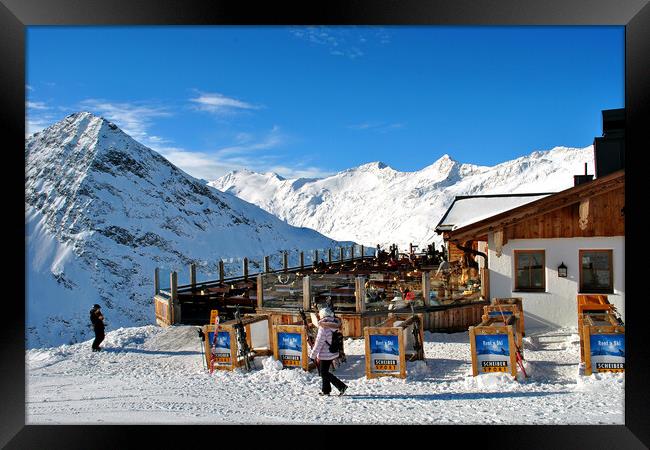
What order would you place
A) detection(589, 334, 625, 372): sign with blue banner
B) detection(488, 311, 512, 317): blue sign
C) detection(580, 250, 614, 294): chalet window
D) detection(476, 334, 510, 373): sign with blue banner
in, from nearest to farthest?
detection(589, 334, 625, 372): sign with blue banner
detection(476, 334, 510, 373): sign with blue banner
detection(488, 311, 512, 317): blue sign
detection(580, 250, 614, 294): chalet window

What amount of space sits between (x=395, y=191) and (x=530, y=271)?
14571cm

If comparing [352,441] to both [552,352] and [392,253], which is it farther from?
[392,253]

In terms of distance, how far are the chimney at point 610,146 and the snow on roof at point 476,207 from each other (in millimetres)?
3395

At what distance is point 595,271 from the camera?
548 inches

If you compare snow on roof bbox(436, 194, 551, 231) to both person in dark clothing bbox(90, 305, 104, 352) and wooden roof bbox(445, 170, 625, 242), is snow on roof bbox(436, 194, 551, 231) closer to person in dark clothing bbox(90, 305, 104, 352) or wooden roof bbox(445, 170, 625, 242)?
wooden roof bbox(445, 170, 625, 242)

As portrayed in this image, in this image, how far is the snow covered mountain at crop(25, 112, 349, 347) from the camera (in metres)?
42.0

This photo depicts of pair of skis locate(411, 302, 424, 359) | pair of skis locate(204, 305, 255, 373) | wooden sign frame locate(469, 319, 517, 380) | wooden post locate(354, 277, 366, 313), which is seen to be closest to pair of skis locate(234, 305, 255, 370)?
pair of skis locate(204, 305, 255, 373)

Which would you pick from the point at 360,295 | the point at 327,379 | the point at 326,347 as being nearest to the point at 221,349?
the point at 327,379

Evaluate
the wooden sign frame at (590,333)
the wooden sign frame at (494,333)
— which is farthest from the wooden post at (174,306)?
the wooden sign frame at (590,333)

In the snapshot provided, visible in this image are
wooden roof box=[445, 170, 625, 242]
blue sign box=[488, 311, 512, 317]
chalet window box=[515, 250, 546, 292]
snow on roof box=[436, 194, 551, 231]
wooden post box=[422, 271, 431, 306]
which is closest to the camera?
blue sign box=[488, 311, 512, 317]

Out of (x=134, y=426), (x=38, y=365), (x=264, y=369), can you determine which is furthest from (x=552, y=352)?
(x=38, y=365)

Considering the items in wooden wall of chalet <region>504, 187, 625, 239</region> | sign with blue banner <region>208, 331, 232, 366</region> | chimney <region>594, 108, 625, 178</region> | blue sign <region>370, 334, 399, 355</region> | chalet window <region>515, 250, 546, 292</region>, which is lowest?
sign with blue banner <region>208, 331, 232, 366</region>

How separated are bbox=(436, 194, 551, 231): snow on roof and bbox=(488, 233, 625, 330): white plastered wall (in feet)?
20.9

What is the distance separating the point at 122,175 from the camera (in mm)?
71125
